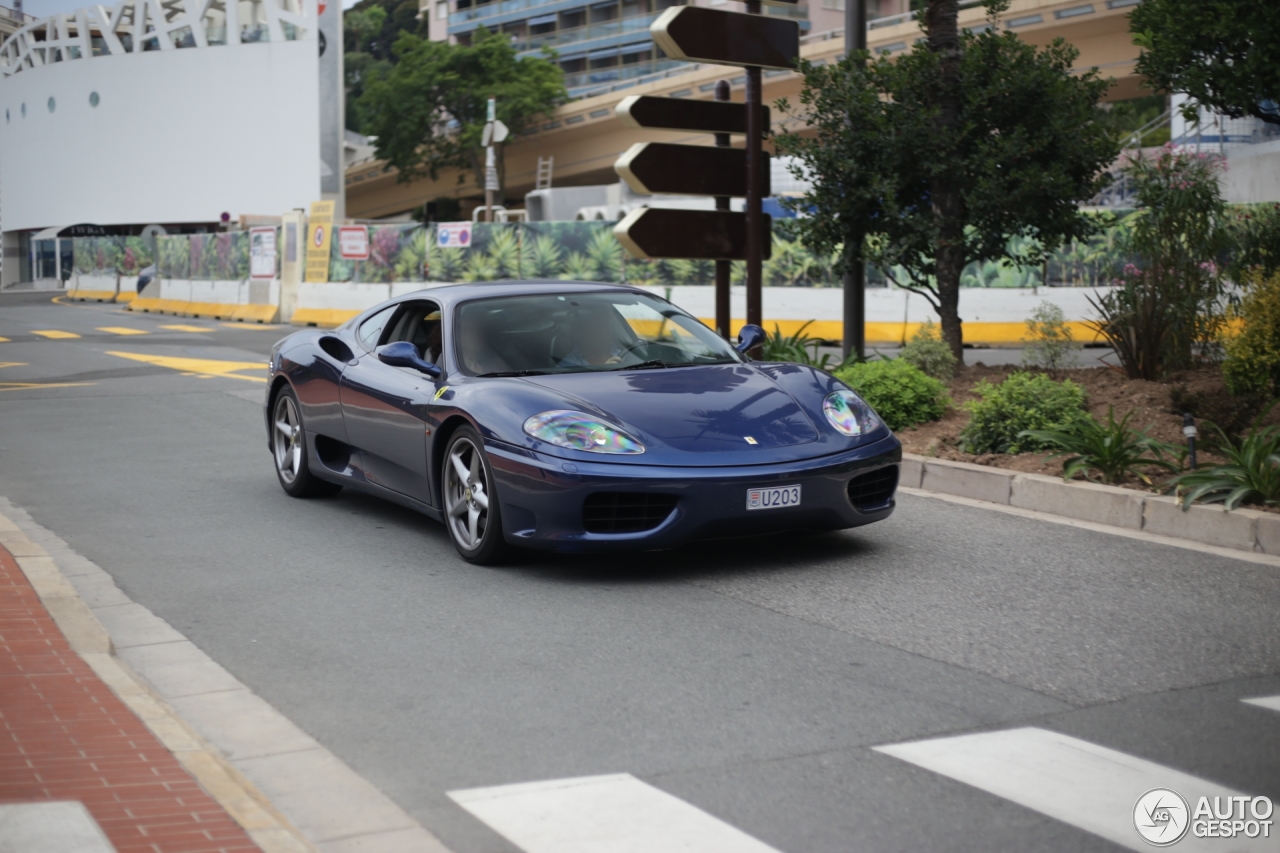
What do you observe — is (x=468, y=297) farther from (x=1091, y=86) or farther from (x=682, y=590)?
(x=1091, y=86)

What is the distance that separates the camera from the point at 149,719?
434 centimetres

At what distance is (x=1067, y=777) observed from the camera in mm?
3975

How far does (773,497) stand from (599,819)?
113 inches

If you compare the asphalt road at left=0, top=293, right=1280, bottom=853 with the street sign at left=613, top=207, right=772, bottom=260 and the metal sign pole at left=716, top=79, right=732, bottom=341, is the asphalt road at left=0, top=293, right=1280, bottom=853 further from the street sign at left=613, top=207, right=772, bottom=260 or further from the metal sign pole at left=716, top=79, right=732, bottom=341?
the metal sign pole at left=716, top=79, right=732, bottom=341

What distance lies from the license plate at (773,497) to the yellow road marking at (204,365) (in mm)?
11780

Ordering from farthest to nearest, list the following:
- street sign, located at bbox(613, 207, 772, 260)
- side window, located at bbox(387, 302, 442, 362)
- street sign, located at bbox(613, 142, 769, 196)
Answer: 1. street sign, located at bbox(613, 207, 772, 260)
2. street sign, located at bbox(613, 142, 769, 196)
3. side window, located at bbox(387, 302, 442, 362)

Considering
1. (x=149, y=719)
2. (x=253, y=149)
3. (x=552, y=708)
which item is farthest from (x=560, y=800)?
(x=253, y=149)

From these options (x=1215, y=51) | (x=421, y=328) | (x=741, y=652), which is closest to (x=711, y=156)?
(x=1215, y=51)

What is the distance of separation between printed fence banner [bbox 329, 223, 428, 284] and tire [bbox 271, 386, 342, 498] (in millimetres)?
21406

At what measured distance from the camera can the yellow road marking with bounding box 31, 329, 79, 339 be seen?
27.2m

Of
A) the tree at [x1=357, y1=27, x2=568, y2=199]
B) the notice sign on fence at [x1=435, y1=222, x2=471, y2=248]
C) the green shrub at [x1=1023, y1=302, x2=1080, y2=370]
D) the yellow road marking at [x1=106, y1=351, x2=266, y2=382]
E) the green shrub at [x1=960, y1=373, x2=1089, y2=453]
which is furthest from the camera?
the tree at [x1=357, y1=27, x2=568, y2=199]

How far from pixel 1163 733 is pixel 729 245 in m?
8.81

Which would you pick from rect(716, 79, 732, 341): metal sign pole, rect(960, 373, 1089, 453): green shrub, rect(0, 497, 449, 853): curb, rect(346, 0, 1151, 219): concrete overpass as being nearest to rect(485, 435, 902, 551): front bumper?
rect(0, 497, 449, 853): curb

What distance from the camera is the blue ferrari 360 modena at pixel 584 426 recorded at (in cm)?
635
